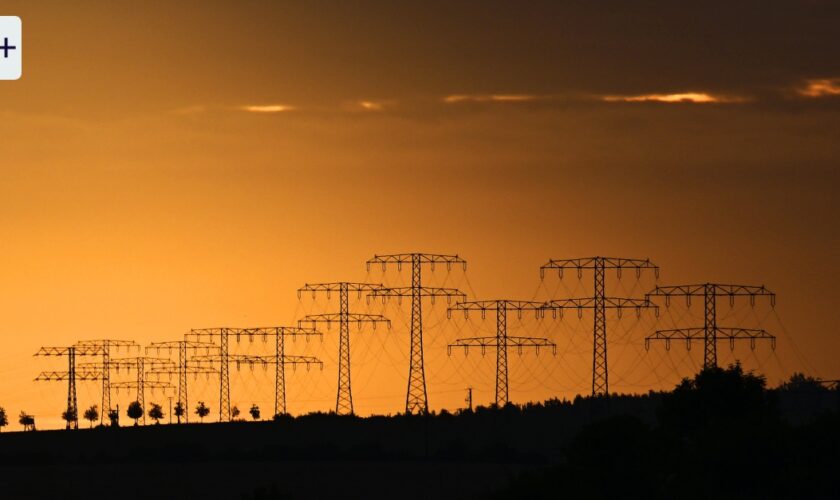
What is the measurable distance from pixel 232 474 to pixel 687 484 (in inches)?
3362

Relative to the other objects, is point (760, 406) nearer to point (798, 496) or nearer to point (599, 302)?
point (599, 302)

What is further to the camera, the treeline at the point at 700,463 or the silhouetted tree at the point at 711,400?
the silhouetted tree at the point at 711,400

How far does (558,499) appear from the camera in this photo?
121 metres

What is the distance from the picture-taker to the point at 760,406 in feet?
508

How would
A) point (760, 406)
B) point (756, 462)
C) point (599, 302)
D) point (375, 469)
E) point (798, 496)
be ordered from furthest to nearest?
point (375, 469) → point (599, 302) → point (760, 406) → point (756, 462) → point (798, 496)

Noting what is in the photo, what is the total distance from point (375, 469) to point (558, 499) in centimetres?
7721

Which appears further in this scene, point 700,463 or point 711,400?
point 711,400

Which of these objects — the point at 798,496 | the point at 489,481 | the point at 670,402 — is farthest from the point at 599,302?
the point at 798,496

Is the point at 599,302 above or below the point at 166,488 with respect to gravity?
above

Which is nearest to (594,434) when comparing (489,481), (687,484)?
(687,484)

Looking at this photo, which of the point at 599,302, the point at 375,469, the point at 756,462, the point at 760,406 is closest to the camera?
the point at 756,462

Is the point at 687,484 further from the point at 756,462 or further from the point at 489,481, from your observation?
the point at 489,481

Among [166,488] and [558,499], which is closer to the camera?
[558,499]

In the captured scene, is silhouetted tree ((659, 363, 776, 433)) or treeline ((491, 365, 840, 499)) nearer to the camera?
treeline ((491, 365, 840, 499))
